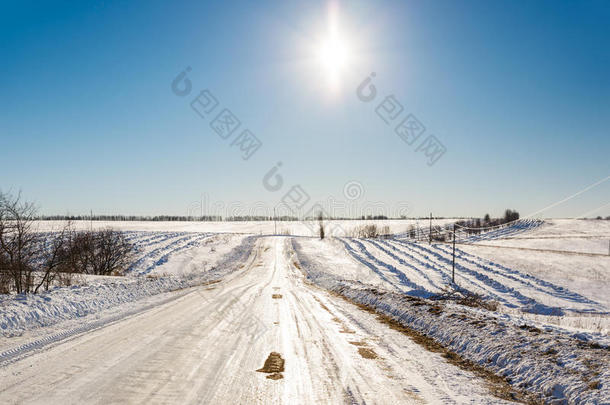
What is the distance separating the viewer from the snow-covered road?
179 inches

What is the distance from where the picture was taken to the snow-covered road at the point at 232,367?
4.55 metres

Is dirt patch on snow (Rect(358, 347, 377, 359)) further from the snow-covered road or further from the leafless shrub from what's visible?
the leafless shrub

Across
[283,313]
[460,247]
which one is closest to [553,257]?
[460,247]

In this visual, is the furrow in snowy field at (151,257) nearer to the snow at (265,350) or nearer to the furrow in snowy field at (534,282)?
the snow at (265,350)

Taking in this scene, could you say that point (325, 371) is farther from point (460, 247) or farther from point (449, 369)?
point (460, 247)

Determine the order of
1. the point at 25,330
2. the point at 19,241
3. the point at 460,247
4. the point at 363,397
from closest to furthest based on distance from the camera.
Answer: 1. the point at 363,397
2. the point at 25,330
3. the point at 19,241
4. the point at 460,247

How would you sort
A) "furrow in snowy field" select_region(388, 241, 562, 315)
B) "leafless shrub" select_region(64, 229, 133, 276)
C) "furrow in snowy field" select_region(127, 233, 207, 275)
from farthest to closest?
"furrow in snowy field" select_region(127, 233, 207, 275) → "leafless shrub" select_region(64, 229, 133, 276) → "furrow in snowy field" select_region(388, 241, 562, 315)

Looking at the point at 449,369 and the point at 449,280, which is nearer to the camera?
the point at 449,369

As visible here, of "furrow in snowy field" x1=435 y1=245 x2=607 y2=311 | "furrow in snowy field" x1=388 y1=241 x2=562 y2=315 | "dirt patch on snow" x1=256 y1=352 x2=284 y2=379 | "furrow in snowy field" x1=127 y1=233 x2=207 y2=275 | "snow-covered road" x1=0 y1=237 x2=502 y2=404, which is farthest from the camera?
"furrow in snowy field" x1=127 y1=233 x2=207 y2=275

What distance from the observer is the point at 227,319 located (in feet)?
30.7

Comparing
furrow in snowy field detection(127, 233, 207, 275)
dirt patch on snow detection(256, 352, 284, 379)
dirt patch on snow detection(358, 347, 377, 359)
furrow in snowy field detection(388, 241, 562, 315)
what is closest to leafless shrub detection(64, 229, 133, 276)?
furrow in snowy field detection(127, 233, 207, 275)

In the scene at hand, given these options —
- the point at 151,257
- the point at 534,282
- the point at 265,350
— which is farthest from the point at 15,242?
the point at 534,282

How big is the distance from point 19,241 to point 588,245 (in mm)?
70732

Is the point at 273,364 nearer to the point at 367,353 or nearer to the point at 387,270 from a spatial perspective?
the point at 367,353
